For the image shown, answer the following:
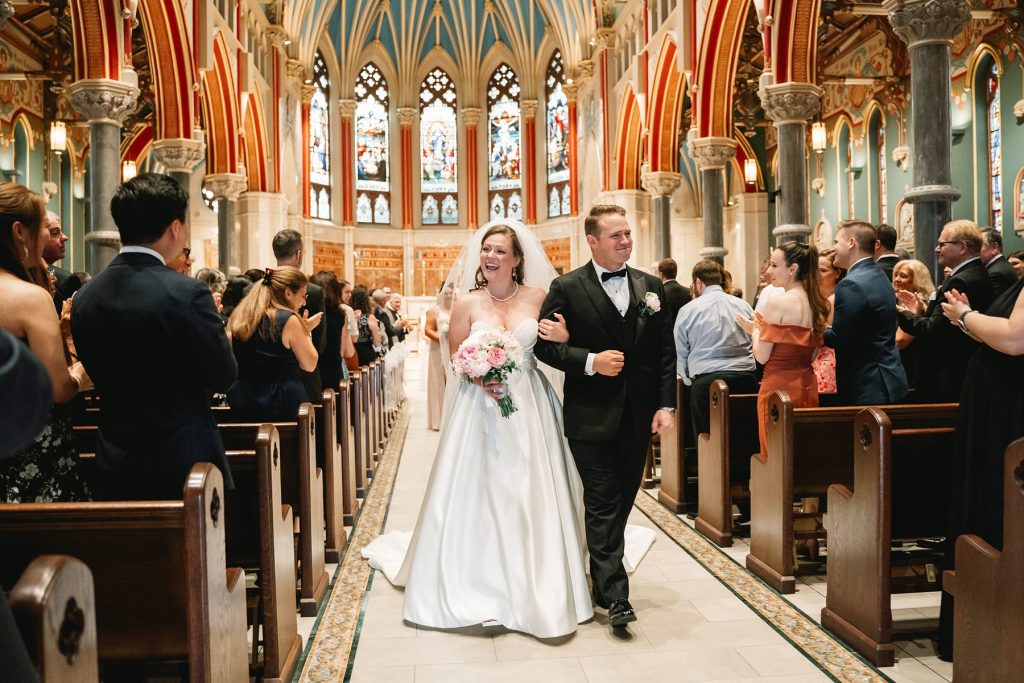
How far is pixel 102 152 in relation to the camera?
9766 mm

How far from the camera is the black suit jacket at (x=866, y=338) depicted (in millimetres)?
4285

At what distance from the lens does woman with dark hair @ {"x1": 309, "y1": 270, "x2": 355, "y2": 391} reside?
591 cm

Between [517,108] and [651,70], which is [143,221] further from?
[517,108]

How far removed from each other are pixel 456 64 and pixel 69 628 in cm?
3019

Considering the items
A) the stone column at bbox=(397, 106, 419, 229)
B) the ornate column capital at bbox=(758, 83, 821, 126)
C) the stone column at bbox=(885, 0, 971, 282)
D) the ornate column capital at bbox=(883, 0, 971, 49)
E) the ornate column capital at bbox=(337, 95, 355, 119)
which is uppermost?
the ornate column capital at bbox=(337, 95, 355, 119)

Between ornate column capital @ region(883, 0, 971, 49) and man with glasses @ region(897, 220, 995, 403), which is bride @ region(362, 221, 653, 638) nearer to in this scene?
man with glasses @ region(897, 220, 995, 403)

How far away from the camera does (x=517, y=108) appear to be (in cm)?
2944

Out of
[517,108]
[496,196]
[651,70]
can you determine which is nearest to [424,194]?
[496,196]

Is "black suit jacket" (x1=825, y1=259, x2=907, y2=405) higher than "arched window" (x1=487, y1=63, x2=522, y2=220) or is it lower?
lower

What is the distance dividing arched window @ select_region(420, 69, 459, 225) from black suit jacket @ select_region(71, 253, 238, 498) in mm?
27501

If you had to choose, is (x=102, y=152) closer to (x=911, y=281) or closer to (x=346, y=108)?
(x=911, y=281)

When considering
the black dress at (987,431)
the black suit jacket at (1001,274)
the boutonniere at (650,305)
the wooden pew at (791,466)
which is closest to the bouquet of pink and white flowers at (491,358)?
the boutonniere at (650,305)

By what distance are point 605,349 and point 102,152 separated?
26.7 feet

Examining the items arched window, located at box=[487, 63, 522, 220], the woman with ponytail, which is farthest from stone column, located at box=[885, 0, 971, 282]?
arched window, located at box=[487, 63, 522, 220]
